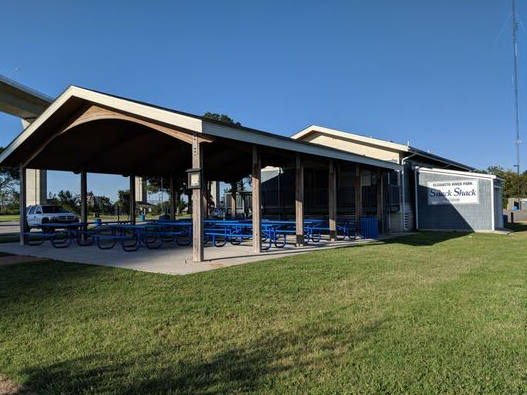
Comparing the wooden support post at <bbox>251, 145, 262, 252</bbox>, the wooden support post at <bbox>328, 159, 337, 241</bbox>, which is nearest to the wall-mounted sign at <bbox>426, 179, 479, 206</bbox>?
the wooden support post at <bbox>328, 159, 337, 241</bbox>

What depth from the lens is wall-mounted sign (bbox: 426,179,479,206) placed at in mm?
19812

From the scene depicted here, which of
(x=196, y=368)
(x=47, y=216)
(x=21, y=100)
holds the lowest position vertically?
(x=196, y=368)

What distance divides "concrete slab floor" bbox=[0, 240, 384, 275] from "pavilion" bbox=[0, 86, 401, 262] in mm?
606

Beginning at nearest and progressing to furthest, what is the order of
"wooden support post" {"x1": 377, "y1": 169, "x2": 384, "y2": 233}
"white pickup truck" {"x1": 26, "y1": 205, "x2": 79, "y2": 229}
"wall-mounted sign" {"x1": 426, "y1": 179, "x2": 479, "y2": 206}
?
"wooden support post" {"x1": 377, "y1": 169, "x2": 384, "y2": 233} → "wall-mounted sign" {"x1": 426, "y1": 179, "x2": 479, "y2": 206} → "white pickup truck" {"x1": 26, "y1": 205, "x2": 79, "y2": 229}

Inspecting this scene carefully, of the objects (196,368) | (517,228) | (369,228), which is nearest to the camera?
(196,368)

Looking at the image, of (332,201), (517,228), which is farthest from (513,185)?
(332,201)

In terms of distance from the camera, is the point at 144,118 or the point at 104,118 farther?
the point at 104,118

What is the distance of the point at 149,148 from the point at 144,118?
6248mm

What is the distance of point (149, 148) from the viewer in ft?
54.5

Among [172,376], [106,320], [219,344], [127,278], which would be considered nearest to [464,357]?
[219,344]

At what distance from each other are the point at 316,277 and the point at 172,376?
14.9 ft

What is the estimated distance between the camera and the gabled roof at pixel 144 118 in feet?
31.1

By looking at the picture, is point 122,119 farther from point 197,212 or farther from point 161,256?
point 161,256

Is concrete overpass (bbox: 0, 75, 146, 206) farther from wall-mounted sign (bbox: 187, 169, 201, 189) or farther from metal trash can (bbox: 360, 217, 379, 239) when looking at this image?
wall-mounted sign (bbox: 187, 169, 201, 189)
